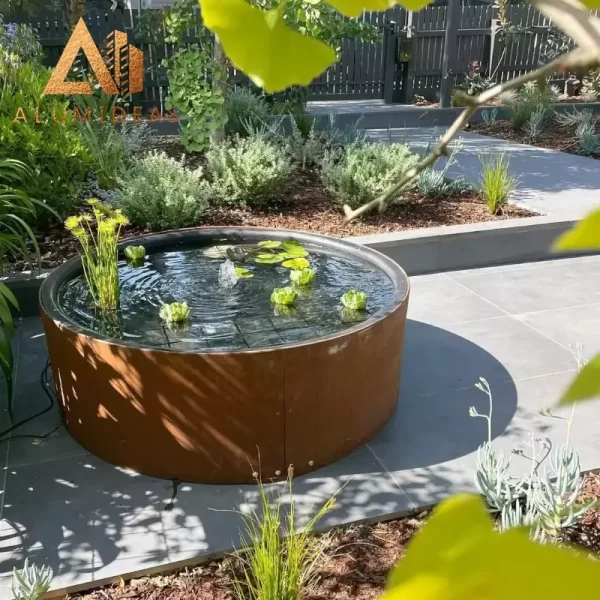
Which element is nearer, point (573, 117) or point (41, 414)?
point (41, 414)

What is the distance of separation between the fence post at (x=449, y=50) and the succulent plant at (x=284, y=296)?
9387mm

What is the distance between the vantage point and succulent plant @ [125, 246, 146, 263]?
3936mm

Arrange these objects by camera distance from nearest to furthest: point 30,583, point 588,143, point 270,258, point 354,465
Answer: point 30,583
point 354,465
point 270,258
point 588,143

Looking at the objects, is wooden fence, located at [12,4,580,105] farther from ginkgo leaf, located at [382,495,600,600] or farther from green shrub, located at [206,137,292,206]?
ginkgo leaf, located at [382,495,600,600]

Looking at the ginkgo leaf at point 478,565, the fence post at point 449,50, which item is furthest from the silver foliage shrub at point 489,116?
the ginkgo leaf at point 478,565

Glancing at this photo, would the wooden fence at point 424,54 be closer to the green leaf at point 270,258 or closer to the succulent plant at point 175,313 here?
the green leaf at point 270,258

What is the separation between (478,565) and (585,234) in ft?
0.34

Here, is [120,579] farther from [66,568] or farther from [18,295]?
[18,295]

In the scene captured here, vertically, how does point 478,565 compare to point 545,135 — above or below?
above

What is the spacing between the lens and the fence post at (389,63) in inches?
503

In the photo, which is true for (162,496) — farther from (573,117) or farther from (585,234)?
(573,117)

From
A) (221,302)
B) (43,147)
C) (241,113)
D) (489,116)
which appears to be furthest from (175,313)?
(489,116)

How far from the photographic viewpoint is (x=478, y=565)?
184mm

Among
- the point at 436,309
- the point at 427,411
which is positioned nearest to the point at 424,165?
the point at 427,411
